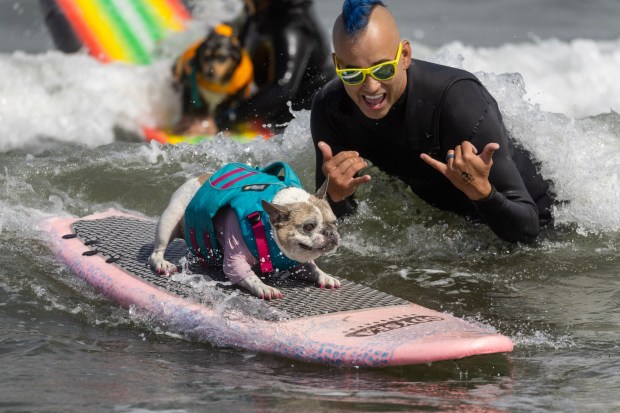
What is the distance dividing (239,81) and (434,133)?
469 centimetres

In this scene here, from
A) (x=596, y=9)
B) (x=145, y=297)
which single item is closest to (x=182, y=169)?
(x=145, y=297)

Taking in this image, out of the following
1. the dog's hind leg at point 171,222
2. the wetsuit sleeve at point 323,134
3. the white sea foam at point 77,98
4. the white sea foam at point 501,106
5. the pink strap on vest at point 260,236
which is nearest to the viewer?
the pink strap on vest at point 260,236

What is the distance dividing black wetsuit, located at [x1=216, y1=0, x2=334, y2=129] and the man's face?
4.28 metres

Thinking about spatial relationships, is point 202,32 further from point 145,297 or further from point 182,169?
point 145,297

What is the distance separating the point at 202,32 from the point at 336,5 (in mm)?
3739

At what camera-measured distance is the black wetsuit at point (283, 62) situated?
30.0 ft

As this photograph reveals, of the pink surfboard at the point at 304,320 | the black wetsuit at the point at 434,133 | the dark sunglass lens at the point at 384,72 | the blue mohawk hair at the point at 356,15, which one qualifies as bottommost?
the pink surfboard at the point at 304,320

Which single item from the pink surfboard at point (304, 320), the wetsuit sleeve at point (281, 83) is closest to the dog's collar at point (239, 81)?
the wetsuit sleeve at point (281, 83)

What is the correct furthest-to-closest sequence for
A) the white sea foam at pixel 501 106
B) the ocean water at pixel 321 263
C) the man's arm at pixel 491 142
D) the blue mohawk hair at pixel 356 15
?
the white sea foam at pixel 501 106
the man's arm at pixel 491 142
the blue mohawk hair at pixel 356 15
the ocean water at pixel 321 263

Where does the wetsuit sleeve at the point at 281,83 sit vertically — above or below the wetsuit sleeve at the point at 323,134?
above

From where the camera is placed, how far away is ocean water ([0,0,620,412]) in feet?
11.6

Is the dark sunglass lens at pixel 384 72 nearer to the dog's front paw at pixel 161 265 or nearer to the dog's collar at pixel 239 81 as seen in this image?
the dog's front paw at pixel 161 265

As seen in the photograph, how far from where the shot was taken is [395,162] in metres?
5.25

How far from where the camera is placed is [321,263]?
225 inches
